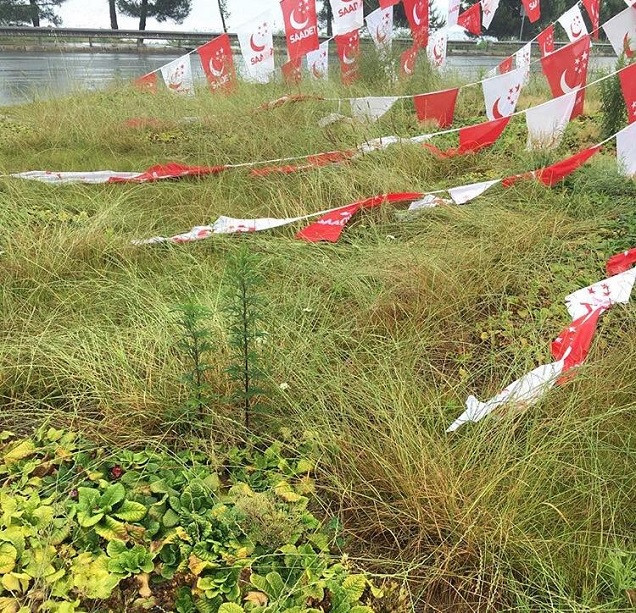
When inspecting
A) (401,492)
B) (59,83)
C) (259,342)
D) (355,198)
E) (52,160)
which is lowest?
(401,492)

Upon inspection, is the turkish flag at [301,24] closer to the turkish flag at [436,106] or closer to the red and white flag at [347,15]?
the red and white flag at [347,15]

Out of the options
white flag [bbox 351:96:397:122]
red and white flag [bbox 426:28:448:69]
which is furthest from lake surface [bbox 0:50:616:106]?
white flag [bbox 351:96:397:122]

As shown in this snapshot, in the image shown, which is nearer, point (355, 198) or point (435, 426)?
point (435, 426)

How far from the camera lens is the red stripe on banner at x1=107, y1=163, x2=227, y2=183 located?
421cm

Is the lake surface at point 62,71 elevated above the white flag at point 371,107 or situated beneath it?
elevated above

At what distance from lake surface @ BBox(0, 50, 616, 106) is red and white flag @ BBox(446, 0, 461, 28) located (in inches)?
28.0

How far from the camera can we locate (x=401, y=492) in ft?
5.17

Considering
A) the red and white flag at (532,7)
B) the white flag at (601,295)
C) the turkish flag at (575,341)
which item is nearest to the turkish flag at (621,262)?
the white flag at (601,295)

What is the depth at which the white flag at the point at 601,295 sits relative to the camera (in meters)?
2.38

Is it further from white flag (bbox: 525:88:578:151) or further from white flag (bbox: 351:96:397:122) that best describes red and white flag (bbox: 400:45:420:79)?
white flag (bbox: 525:88:578:151)

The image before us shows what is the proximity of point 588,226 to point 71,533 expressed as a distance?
10.1 ft

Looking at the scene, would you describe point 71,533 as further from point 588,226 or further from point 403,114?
point 403,114

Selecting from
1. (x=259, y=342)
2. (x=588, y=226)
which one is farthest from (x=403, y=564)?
(x=588, y=226)

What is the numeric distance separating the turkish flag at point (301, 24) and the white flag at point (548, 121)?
3680 millimetres
